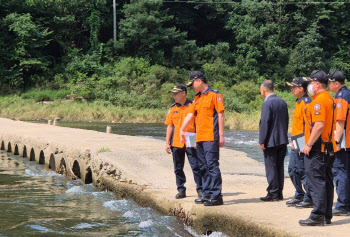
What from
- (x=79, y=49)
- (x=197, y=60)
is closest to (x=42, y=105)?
(x=79, y=49)

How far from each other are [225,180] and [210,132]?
102 inches

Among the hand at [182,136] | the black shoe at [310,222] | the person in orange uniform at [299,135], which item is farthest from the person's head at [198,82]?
the black shoe at [310,222]

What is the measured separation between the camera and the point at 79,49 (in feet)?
159

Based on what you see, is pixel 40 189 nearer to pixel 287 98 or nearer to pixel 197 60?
pixel 287 98

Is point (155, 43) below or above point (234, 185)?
above

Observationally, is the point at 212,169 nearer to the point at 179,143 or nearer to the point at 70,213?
the point at 179,143

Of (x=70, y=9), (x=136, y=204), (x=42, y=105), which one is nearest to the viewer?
(x=136, y=204)

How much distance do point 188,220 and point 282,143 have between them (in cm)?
180

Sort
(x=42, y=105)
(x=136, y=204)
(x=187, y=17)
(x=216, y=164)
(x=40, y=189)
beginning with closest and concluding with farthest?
(x=216, y=164)
(x=136, y=204)
(x=40, y=189)
(x=42, y=105)
(x=187, y=17)

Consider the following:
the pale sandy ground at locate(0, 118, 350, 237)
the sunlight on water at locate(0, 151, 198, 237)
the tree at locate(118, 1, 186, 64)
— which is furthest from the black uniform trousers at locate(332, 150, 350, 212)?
the tree at locate(118, 1, 186, 64)

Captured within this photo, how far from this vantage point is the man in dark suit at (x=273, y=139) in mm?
8391

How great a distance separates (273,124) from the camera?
8.50 m

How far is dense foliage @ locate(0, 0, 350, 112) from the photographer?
4366 cm

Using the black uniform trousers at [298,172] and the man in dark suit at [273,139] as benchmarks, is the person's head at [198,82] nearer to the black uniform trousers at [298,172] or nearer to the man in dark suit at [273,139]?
the man in dark suit at [273,139]
